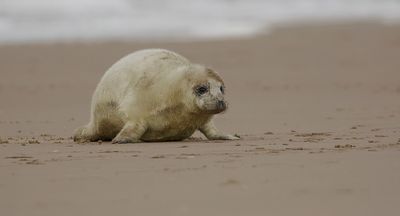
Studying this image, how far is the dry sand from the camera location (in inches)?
255

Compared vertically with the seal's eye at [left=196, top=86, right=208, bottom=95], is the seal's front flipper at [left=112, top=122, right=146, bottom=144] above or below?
below

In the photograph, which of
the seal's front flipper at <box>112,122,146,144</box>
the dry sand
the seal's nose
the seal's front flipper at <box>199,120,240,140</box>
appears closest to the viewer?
the dry sand

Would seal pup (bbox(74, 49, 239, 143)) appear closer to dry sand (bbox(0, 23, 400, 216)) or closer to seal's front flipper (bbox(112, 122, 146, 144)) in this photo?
seal's front flipper (bbox(112, 122, 146, 144))

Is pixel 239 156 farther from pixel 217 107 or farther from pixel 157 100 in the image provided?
pixel 157 100

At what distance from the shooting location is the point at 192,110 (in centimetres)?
1052

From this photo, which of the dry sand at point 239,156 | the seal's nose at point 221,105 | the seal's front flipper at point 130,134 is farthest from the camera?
the seal's front flipper at point 130,134

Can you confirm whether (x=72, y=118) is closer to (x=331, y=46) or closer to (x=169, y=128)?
(x=169, y=128)

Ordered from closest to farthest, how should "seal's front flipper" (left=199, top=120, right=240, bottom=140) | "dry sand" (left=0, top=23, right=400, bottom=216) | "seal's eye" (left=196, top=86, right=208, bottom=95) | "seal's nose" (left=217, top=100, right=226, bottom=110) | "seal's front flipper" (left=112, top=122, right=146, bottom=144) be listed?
1. "dry sand" (left=0, top=23, right=400, bottom=216)
2. "seal's nose" (left=217, top=100, right=226, bottom=110)
3. "seal's eye" (left=196, top=86, right=208, bottom=95)
4. "seal's front flipper" (left=112, top=122, right=146, bottom=144)
5. "seal's front flipper" (left=199, top=120, right=240, bottom=140)

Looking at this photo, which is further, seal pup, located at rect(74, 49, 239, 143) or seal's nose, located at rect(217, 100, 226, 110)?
seal pup, located at rect(74, 49, 239, 143)

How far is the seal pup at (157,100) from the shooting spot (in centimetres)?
1046

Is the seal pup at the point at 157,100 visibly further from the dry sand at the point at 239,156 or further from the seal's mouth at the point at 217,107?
the dry sand at the point at 239,156

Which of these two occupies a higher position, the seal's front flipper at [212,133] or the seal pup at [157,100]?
the seal pup at [157,100]

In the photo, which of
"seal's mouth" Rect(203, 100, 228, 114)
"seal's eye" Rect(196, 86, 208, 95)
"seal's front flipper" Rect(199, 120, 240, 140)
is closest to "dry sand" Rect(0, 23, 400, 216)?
"seal's front flipper" Rect(199, 120, 240, 140)

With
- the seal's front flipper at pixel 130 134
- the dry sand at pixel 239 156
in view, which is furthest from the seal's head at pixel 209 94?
the seal's front flipper at pixel 130 134
